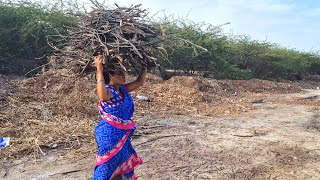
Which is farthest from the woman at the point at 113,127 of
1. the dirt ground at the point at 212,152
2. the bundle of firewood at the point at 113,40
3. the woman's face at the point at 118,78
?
the dirt ground at the point at 212,152

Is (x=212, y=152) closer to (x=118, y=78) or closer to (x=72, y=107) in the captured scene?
(x=118, y=78)

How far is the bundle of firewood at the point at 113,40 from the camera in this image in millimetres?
2918

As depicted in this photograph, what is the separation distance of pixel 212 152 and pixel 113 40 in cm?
286

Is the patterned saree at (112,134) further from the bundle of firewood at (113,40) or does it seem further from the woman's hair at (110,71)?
the bundle of firewood at (113,40)

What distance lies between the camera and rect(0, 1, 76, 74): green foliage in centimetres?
1087

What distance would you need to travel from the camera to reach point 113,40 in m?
3.01

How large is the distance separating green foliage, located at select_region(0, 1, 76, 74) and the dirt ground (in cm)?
→ 541

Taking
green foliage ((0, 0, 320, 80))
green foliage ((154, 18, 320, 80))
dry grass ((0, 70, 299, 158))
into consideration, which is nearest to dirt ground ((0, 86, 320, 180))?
dry grass ((0, 70, 299, 158))

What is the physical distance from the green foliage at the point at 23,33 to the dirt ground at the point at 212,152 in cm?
541

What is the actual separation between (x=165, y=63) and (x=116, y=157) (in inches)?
408

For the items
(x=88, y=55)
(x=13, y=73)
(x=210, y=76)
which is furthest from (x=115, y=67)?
(x=210, y=76)

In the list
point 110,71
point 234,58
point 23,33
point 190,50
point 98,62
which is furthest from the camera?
point 234,58

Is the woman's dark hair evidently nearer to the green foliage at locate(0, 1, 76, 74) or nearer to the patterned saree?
the patterned saree

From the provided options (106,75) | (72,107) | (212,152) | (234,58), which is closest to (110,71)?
(106,75)
